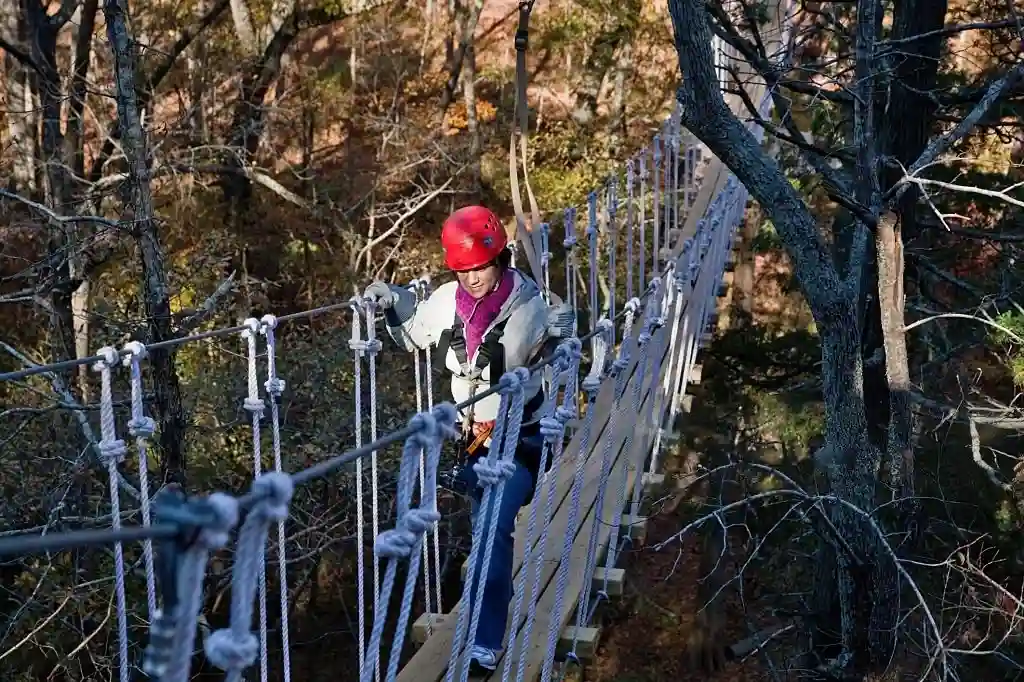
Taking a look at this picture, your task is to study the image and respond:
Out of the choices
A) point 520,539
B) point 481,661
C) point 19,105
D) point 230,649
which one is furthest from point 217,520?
point 19,105

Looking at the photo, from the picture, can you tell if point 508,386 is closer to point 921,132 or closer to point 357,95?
point 921,132

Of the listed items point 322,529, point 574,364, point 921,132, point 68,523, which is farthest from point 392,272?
point 574,364

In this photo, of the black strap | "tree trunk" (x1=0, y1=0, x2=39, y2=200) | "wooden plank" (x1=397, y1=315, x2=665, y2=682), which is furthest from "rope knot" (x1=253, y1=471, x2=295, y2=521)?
"tree trunk" (x1=0, y1=0, x2=39, y2=200)

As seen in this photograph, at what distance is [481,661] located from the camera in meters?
1.78

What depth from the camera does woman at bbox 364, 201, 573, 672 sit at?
72.4 inches

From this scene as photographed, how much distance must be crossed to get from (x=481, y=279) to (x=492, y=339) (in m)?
0.11

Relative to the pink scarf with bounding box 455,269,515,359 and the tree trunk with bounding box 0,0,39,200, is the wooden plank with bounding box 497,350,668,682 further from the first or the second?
the tree trunk with bounding box 0,0,39,200

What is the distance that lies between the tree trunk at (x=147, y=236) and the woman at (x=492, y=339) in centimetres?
154

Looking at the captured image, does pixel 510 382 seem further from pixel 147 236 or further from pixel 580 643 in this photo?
pixel 147 236

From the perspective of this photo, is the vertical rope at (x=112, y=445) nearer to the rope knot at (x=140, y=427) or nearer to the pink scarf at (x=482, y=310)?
the rope knot at (x=140, y=427)

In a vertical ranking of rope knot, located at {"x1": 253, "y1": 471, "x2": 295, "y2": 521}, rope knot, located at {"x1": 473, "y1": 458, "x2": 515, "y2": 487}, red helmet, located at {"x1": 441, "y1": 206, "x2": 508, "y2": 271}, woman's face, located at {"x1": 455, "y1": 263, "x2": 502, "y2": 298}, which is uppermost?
red helmet, located at {"x1": 441, "y1": 206, "x2": 508, "y2": 271}

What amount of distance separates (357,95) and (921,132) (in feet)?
20.9

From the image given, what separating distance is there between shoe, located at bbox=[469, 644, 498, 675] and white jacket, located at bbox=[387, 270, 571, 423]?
40 centimetres

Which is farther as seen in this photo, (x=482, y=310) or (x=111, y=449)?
(x=482, y=310)
